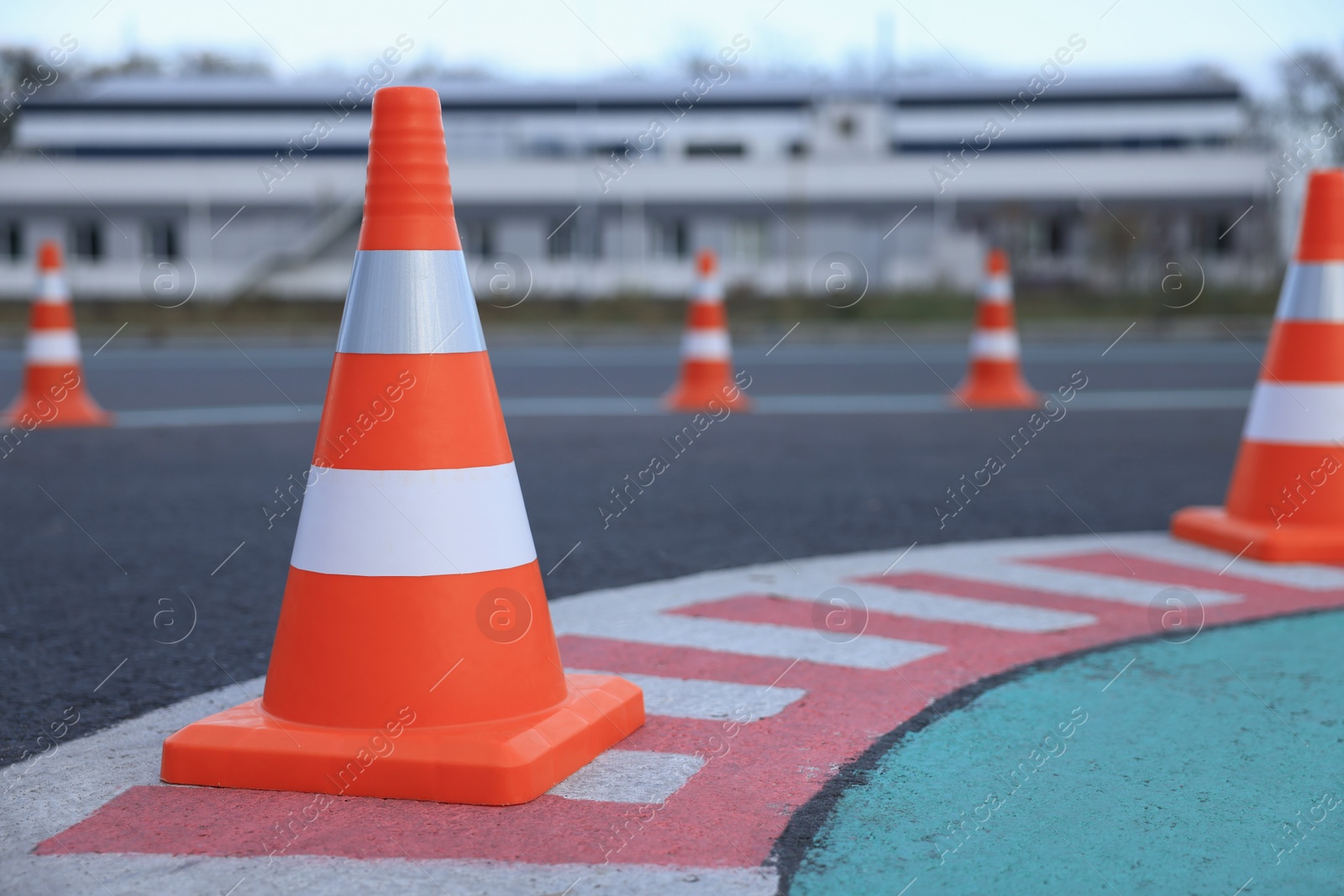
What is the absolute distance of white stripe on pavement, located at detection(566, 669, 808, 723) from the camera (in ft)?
10.4

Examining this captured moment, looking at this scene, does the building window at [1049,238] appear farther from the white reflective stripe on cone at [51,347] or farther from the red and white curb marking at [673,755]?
the red and white curb marking at [673,755]

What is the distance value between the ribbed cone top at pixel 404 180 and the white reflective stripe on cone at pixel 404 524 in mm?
475

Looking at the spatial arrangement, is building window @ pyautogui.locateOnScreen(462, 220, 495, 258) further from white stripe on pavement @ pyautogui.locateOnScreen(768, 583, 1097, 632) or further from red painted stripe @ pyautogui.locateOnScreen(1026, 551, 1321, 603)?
white stripe on pavement @ pyautogui.locateOnScreen(768, 583, 1097, 632)

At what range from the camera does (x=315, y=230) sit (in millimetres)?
44656

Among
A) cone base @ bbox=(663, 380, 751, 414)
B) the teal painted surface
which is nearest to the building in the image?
cone base @ bbox=(663, 380, 751, 414)

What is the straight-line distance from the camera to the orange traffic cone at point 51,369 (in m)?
9.52

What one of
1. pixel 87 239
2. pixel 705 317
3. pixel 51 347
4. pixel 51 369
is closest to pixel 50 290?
pixel 51 347

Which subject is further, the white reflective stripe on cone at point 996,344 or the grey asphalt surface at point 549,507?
the white reflective stripe on cone at point 996,344

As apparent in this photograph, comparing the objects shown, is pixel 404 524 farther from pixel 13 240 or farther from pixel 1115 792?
pixel 13 240

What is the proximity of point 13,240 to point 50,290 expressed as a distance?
4223 cm

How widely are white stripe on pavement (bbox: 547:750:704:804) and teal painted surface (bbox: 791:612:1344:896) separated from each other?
33 cm

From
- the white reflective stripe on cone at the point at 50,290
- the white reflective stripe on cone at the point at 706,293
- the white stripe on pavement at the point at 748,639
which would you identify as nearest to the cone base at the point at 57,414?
the white reflective stripe on cone at the point at 50,290

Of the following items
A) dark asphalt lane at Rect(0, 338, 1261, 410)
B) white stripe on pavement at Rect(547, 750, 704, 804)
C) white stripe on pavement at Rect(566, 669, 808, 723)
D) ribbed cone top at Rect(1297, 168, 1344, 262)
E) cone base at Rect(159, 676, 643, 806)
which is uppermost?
ribbed cone top at Rect(1297, 168, 1344, 262)

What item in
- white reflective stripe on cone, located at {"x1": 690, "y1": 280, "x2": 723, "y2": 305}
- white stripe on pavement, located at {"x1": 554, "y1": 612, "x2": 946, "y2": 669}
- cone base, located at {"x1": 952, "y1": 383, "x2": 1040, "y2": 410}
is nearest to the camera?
white stripe on pavement, located at {"x1": 554, "y1": 612, "x2": 946, "y2": 669}
